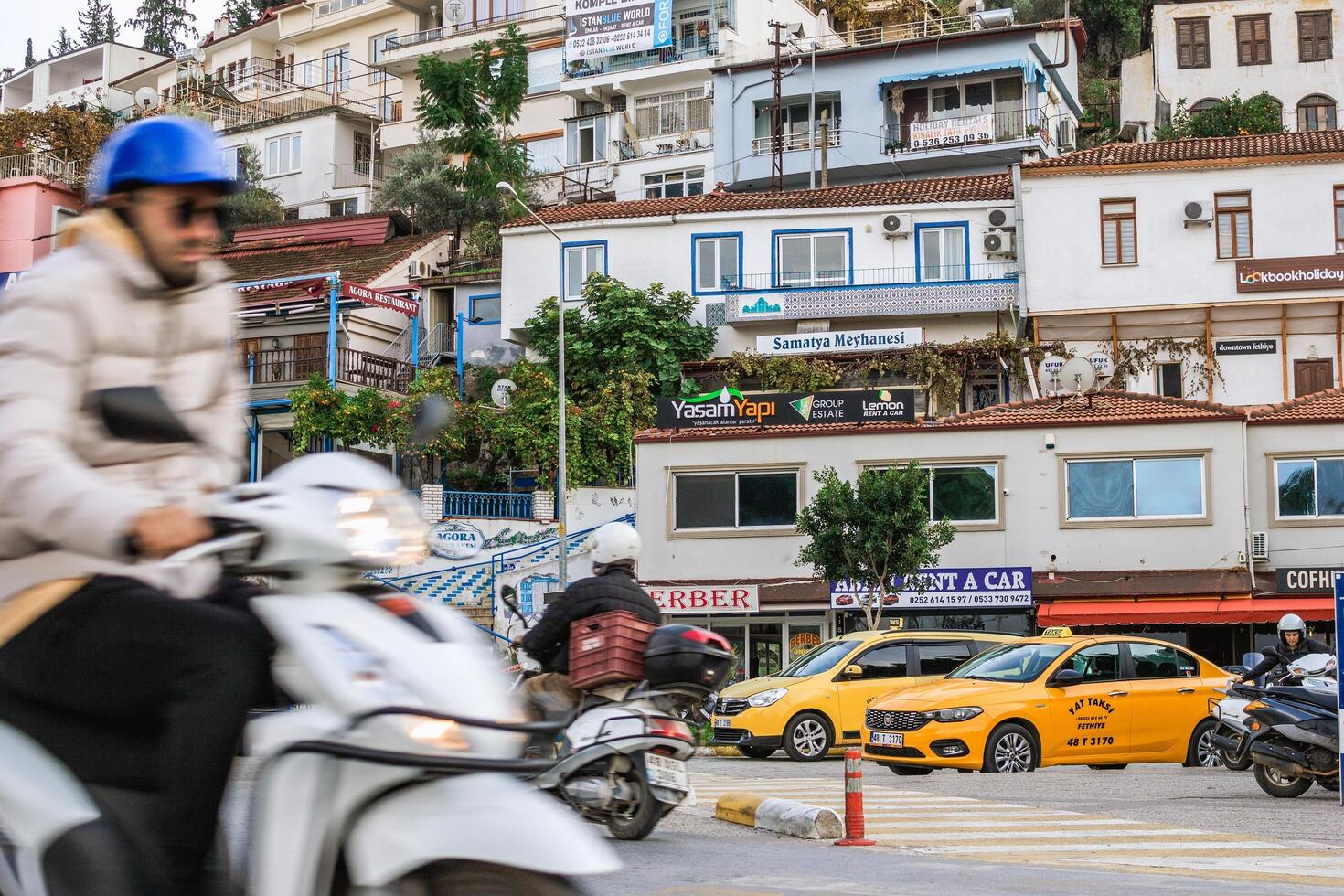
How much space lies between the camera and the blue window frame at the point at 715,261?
4672 centimetres

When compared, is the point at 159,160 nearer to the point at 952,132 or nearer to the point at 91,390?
the point at 91,390

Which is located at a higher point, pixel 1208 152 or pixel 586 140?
pixel 586 140

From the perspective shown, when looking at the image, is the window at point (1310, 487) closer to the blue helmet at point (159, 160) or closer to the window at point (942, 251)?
the window at point (942, 251)

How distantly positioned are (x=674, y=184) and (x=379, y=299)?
14.6 meters

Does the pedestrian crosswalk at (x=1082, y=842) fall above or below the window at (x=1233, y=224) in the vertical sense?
below

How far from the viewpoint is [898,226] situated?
45906 millimetres

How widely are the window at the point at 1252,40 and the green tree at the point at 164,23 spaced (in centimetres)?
5863

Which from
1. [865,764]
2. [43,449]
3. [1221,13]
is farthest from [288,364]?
[43,449]

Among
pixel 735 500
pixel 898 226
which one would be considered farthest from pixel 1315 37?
pixel 735 500

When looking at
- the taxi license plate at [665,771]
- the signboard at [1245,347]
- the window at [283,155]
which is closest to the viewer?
the taxi license plate at [665,771]

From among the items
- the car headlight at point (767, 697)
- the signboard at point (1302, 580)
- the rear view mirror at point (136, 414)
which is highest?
the rear view mirror at point (136, 414)

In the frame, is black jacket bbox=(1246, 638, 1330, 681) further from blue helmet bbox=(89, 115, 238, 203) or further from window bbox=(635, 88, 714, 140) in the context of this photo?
window bbox=(635, 88, 714, 140)

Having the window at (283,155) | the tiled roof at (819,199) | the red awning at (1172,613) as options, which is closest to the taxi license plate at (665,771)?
the red awning at (1172,613)

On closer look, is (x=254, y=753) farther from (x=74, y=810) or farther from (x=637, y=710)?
(x=637, y=710)
